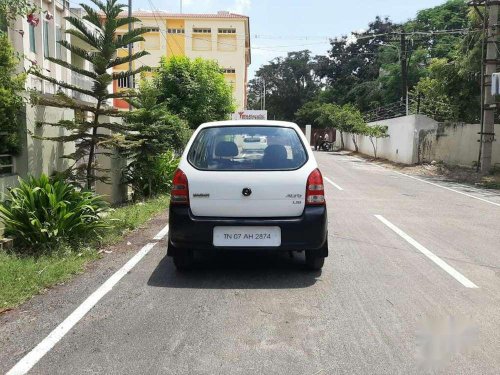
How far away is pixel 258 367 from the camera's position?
3.60 metres

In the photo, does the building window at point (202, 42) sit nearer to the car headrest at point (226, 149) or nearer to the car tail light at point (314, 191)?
the car headrest at point (226, 149)

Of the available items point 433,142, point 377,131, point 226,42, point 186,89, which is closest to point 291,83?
point 226,42

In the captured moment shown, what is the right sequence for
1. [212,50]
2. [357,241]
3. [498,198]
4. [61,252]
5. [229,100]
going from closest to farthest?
[61,252]
[357,241]
[498,198]
[229,100]
[212,50]

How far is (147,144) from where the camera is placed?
1183cm

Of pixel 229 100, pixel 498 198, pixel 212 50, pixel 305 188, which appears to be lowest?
pixel 498 198

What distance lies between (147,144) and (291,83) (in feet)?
231

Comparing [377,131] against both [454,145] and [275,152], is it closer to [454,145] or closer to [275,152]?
[454,145]

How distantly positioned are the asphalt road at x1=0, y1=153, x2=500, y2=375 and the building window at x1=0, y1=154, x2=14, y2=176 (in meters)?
2.62

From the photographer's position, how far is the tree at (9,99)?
24.1 ft

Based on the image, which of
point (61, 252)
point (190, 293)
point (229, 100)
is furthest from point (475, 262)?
point (229, 100)

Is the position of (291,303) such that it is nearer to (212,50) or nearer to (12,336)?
Answer: (12,336)

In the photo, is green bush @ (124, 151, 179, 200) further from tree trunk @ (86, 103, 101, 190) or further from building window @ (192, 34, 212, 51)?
building window @ (192, 34, 212, 51)

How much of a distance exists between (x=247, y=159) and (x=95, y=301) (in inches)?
85.3

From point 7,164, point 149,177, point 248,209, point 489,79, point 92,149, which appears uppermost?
point 489,79
